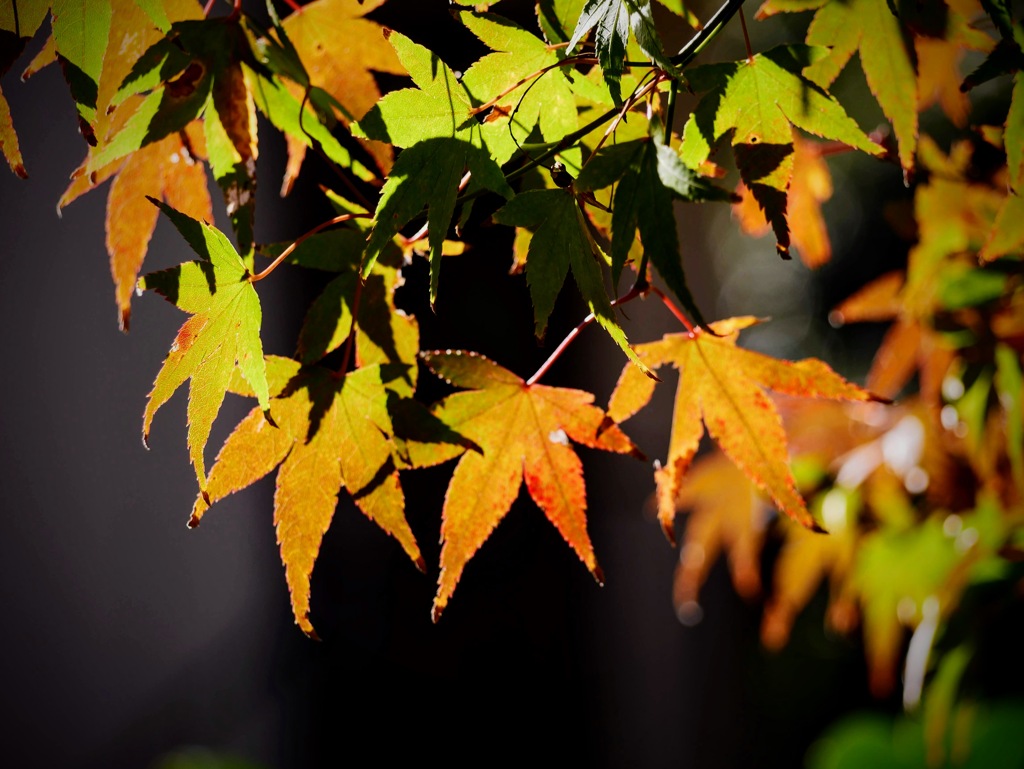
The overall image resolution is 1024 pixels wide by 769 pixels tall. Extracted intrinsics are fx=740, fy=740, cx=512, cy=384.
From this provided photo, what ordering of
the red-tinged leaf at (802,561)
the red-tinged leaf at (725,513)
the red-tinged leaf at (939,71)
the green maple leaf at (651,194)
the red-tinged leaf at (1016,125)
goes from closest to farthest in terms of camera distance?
the green maple leaf at (651,194), the red-tinged leaf at (1016,125), the red-tinged leaf at (939,71), the red-tinged leaf at (802,561), the red-tinged leaf at (725,513)

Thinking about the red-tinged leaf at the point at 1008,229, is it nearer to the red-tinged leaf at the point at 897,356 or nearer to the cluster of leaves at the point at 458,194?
the cluster of leaves at the point at 458,194

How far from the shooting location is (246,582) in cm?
243

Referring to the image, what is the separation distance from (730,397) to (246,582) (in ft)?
7.29

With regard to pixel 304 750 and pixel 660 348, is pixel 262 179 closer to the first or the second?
pixel 304 750

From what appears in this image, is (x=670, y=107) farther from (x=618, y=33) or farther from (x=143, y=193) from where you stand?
(x=143, y=193)

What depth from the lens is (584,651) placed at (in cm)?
287

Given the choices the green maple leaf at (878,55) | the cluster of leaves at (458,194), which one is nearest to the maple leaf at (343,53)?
the cluster of leaves at (458,194)

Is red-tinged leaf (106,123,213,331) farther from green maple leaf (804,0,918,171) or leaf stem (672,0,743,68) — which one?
green maple leaf (804,0,918,171)

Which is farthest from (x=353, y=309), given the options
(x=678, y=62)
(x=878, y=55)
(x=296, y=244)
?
(x=878, y=55)

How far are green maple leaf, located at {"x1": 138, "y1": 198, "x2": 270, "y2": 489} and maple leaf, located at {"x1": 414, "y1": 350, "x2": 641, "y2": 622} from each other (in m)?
0.13

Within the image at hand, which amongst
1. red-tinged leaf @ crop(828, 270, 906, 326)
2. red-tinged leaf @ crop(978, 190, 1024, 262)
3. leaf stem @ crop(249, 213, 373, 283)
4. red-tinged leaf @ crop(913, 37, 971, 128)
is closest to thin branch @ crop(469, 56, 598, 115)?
leaf stem @ crop(249, 213, 373, 283)

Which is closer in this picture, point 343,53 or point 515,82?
point 515,82

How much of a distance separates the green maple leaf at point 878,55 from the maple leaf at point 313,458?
40cm

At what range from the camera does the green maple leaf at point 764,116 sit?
0.44 metres
